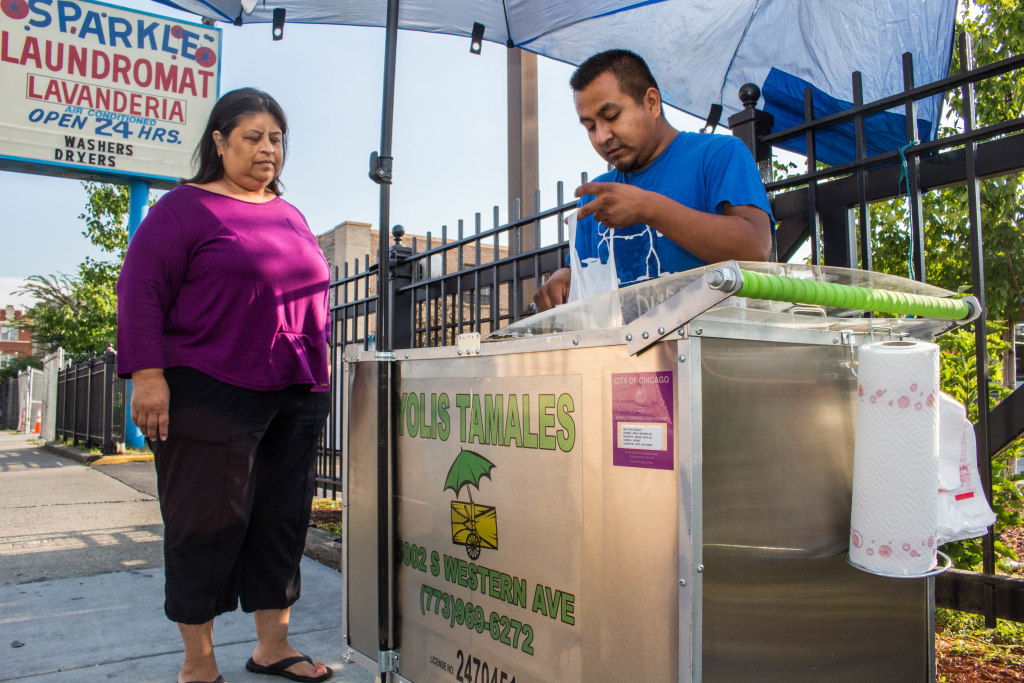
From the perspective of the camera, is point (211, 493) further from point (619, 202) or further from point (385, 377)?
point (619, 202)

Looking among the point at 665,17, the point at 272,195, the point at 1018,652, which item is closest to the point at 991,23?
the point at 665,17

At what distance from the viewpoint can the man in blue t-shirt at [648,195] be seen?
157cm

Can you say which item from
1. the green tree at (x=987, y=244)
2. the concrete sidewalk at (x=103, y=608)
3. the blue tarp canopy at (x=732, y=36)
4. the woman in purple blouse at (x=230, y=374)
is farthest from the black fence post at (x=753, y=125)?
the concrete sidewalk at (x=103, y=608)

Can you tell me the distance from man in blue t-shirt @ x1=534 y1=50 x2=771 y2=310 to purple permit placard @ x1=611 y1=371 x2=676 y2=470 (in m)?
0.42

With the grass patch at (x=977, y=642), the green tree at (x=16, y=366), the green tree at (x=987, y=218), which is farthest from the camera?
the green tree at (x=16, y=366)

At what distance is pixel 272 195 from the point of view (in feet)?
8.62

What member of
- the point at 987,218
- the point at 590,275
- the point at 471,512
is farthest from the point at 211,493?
the point at 987,218

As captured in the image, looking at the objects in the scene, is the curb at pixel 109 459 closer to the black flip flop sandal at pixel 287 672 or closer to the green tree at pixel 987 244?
the black flip flop sandal at pixel 287 672

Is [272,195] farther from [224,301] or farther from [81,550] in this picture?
[81,550]

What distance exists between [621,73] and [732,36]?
1577 mm

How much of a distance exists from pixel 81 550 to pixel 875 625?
15.1 ft

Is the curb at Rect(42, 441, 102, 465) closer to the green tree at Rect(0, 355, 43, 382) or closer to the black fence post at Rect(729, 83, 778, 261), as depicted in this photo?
the black fence post at Rect(729, 83, 778, 261)

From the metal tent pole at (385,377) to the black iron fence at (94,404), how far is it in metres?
9.28

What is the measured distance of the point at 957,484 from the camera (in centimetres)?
151
